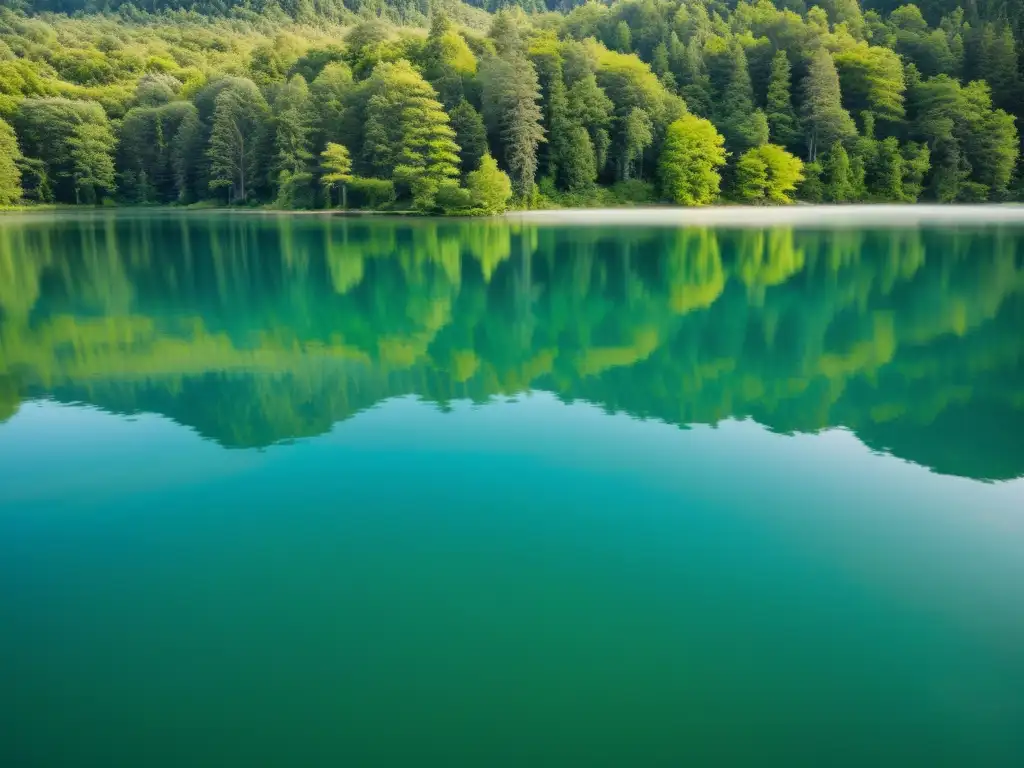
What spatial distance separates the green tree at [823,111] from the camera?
65938 mm

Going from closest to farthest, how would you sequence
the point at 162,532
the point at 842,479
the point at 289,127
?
the point at 162,532 < the point at 842,479 < the point at 289,127

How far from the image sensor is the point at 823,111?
217 feet

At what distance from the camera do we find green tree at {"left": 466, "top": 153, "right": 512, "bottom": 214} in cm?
5075

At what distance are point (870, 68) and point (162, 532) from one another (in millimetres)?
76651

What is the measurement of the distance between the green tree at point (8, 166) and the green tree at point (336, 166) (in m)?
23.5

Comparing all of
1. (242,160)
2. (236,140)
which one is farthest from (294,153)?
(236,140)

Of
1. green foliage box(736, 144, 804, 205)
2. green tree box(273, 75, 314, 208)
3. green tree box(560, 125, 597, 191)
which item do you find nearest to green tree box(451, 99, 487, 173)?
green tree box(560, 125, 597, 191)

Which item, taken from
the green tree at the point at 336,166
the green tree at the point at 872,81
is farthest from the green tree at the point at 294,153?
the green tree at the point at 872,81

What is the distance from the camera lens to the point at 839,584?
5.40 meters

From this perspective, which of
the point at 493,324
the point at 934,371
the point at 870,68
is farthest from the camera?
the point at 870,68

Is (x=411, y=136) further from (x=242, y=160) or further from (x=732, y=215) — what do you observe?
(x=732, y=215)

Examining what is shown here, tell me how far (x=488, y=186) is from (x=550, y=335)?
38.3 m

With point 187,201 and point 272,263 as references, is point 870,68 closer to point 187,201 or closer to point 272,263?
point 187,201

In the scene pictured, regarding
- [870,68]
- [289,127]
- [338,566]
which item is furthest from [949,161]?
[338,566]
